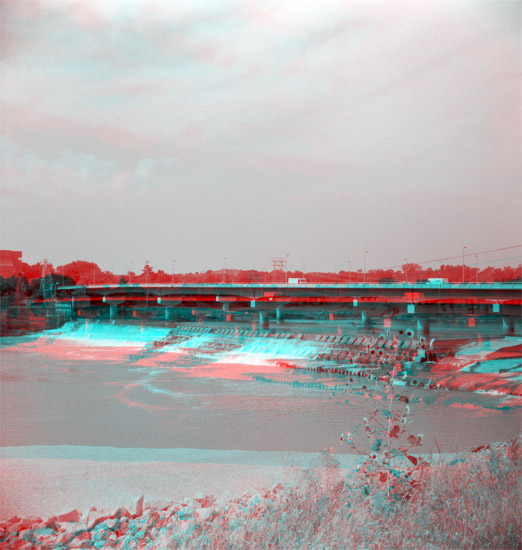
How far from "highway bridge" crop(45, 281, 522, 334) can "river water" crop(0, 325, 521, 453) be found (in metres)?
6.85

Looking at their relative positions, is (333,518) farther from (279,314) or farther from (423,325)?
(279,314)

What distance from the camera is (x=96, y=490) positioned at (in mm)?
4730

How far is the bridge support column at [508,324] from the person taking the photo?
1980 cm

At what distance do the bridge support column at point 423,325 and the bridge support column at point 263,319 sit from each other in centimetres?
812

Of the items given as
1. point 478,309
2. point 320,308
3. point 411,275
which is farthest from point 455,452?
point 320,308

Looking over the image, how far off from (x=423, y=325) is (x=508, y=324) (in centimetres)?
327

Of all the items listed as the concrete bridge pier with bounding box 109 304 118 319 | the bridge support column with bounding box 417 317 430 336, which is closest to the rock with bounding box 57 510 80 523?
the bridge support column with bounding box 417 317 430 336

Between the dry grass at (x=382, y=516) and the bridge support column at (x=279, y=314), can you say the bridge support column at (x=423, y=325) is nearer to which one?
the bridge support column at (x=279, y=314)

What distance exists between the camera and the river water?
6840 mm

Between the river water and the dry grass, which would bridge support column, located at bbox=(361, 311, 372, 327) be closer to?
the river water

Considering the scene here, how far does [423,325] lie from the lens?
71.1ft

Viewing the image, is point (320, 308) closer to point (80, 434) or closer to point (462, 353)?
point (462, 353)

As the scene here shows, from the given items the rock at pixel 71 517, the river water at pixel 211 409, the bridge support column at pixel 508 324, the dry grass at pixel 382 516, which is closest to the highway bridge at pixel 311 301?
the bridge support column at pixel 508 324

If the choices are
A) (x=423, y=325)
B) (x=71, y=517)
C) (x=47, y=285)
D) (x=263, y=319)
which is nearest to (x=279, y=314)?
(x=263, y=319)
